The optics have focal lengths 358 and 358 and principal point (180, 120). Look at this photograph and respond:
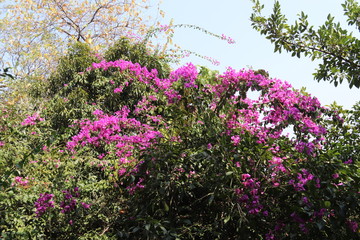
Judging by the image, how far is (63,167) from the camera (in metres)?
3.88

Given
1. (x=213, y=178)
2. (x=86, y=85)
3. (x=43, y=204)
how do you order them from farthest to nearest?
(x=86, y=85)
(x=43, y=204)
(x=213, y=178)

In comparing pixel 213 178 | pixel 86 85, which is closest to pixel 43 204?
pixel 213 178

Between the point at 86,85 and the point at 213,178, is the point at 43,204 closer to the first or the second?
the point at 213,178

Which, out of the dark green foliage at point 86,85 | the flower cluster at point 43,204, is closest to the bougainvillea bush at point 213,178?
the flower cluster at point 43,204

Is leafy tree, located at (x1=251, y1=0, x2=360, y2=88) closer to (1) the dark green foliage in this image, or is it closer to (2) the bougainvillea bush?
(2) the bougainvillea bush

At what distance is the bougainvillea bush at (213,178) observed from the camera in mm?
2730

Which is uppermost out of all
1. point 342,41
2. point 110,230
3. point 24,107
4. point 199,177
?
point 342,41

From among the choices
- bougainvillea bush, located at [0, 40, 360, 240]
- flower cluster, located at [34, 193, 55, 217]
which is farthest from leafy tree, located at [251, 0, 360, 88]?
flower cluster, located at [34, 193, 55, 217]

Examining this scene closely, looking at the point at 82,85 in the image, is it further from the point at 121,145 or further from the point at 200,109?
the point at 200,109

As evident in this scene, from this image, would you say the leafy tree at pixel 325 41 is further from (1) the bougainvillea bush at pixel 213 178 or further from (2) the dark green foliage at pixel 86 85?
(2) the dark green foliage at pixel 86 85

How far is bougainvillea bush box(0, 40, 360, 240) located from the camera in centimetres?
273

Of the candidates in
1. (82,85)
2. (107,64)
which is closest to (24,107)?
(82,85)

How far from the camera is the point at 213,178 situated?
301 cm

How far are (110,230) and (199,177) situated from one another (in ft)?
3.60
